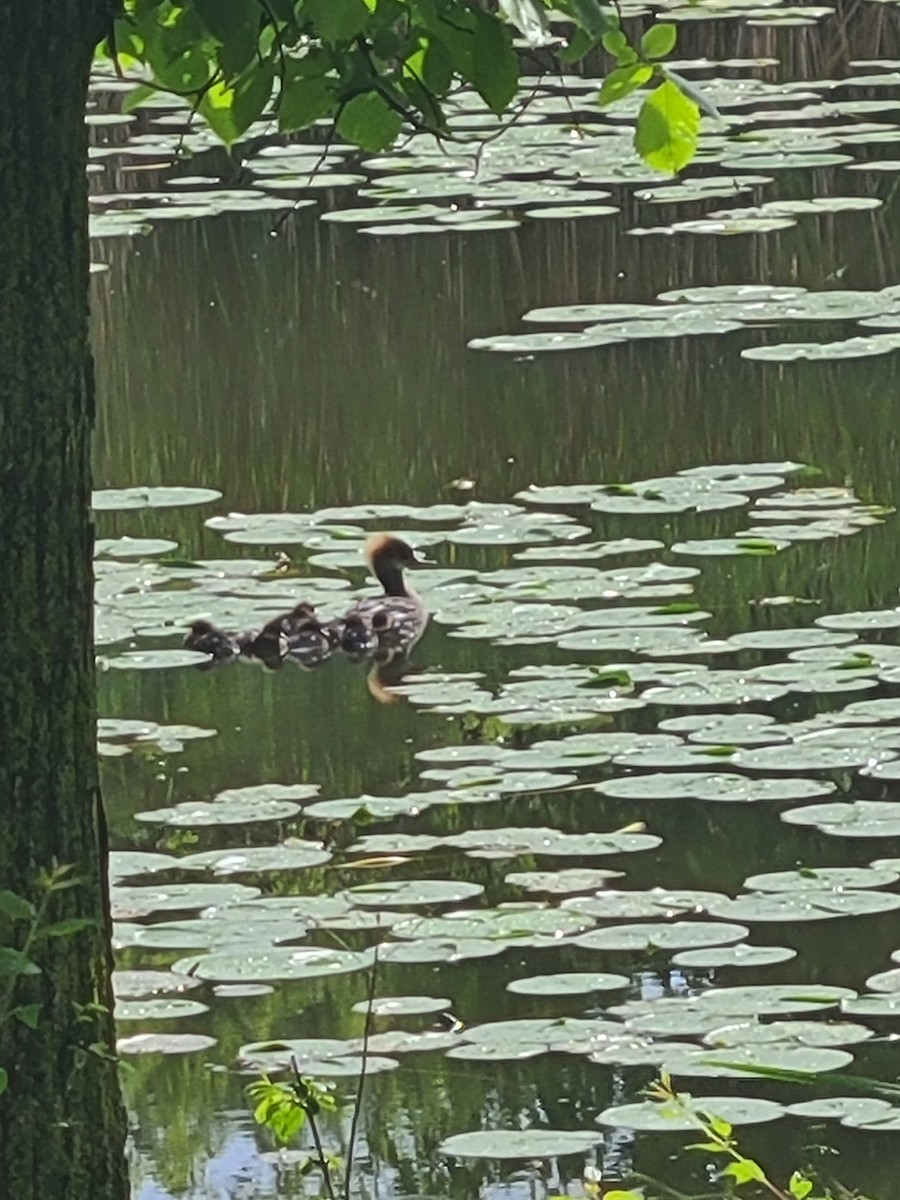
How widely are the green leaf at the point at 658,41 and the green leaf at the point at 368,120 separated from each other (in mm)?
383

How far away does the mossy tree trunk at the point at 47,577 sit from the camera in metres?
3.15

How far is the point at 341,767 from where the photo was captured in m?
6.53

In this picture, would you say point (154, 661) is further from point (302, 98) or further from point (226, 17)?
point (226, 17)

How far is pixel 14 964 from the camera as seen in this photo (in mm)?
2900

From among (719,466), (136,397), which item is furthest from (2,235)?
(136,397)

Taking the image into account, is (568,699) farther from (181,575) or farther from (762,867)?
(181,575)

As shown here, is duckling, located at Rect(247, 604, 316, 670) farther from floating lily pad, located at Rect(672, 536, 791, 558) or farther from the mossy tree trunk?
the mossy tree trunk

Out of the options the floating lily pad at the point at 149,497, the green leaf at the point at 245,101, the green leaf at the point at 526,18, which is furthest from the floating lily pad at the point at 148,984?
the floating lily pad at the point at 149,497

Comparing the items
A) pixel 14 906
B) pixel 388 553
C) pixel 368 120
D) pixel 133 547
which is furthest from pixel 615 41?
pixel 133 547

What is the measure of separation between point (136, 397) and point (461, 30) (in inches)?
295

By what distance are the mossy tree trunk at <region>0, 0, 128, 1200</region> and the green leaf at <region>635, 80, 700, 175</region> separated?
0.62 meters

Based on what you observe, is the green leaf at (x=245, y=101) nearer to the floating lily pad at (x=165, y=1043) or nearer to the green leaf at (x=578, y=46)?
the green leaf at (x=578, y=46)

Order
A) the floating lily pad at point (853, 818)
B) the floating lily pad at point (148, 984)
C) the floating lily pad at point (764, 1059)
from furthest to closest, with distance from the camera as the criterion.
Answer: the floating lily pad at point (853, 818)
the floating lily pad at point (148, 984)
the floating lily pad at point (764, 1059)

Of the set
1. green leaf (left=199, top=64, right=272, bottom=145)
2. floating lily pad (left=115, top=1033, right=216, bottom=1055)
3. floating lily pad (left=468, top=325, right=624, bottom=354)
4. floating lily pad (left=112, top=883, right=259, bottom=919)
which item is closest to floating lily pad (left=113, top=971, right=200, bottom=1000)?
floating lily pad (left=115, top=1033, right=216, bottom=1055)
